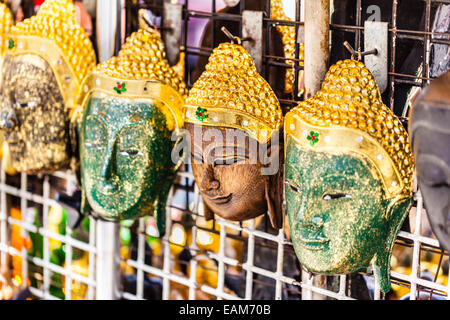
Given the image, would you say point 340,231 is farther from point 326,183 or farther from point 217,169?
point 217,169

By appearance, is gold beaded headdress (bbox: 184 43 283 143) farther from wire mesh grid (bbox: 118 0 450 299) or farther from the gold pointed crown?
the gold pointed crown

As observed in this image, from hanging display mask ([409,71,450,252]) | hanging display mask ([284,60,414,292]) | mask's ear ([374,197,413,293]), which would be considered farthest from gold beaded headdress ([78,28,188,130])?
hanging display mask ([409,71,450,252])

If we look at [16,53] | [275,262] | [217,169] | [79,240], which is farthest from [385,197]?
[79,240]

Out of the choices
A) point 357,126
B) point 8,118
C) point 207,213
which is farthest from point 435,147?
point 8,118

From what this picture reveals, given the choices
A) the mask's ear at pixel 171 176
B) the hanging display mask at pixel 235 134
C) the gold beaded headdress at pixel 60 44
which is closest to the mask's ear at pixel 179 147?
the mask's ear at pixel 171 176

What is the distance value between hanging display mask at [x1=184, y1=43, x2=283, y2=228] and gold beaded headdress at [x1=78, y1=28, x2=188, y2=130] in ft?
0.46

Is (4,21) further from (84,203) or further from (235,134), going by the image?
(235,134)

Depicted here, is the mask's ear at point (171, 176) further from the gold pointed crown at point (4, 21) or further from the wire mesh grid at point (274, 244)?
the gold pointed crown at point (4, 21)

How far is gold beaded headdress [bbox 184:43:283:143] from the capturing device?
63.8 inches

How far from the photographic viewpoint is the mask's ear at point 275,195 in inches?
65.5

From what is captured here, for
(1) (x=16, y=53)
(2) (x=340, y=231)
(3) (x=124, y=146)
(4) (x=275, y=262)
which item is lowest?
(4) (x=275, y=262)

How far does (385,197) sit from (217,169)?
38cm

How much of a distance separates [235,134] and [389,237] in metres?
0.39

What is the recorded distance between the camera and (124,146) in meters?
1.77
